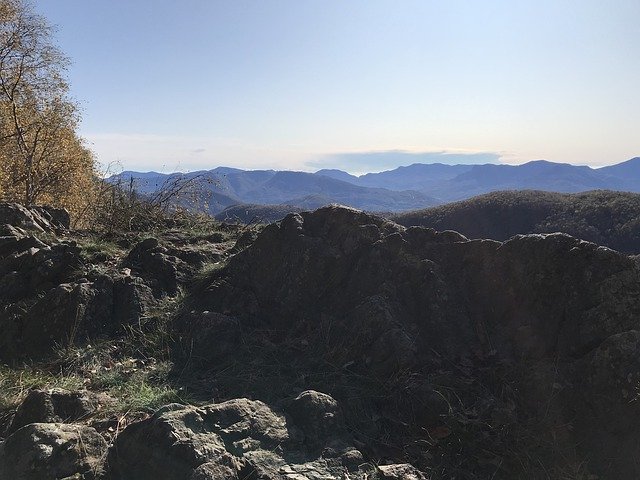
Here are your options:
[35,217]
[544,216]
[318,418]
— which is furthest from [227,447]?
[544,216]

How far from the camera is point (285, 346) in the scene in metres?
4.82

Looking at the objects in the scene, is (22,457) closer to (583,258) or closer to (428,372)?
(428,372)

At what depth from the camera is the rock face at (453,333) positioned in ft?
11.4

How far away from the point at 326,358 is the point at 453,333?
1258 millimetres

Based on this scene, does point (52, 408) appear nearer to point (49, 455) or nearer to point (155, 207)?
point (49, 455)

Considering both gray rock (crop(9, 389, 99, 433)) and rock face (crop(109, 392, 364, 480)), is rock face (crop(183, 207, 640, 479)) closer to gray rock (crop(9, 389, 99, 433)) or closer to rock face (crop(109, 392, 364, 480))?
rock face (crop(109, 392, 364, 480))

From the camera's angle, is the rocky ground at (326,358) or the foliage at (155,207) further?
the foliage at (155,207)

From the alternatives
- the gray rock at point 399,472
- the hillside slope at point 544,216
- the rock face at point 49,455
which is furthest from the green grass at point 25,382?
the hillside slope at point 544,216

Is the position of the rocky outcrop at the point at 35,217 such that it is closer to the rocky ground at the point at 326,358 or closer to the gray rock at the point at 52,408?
the rocky ground at the point at 326,358

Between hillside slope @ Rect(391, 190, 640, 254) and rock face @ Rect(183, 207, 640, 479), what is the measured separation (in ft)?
185

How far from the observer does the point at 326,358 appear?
452 cm

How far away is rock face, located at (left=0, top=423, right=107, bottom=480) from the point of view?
9.43ft

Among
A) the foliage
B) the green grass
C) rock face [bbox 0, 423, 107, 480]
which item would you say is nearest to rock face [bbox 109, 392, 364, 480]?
rock face [bbox 0, 423, 107, 480]

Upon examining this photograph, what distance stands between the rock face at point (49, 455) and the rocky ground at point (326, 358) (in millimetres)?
10
